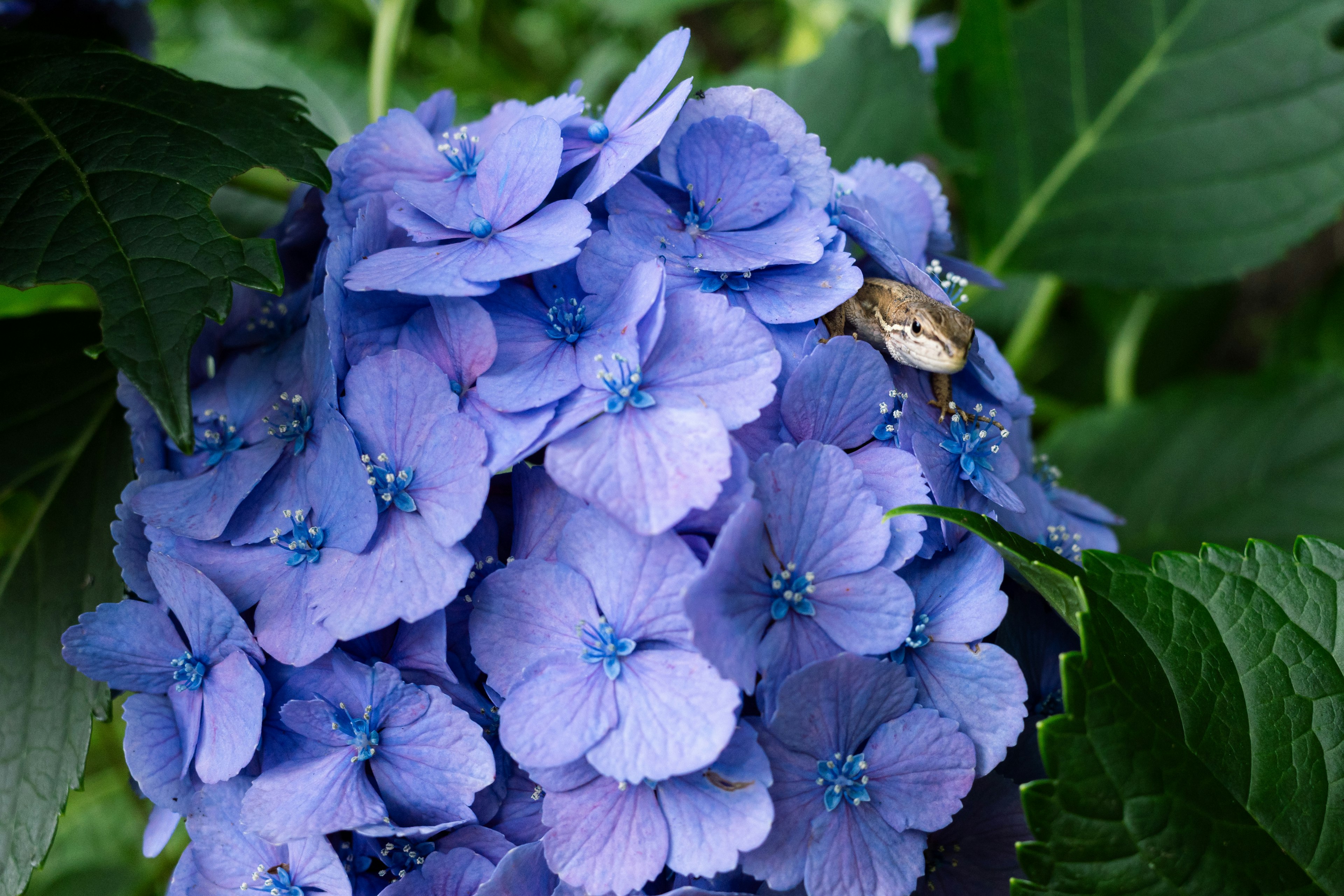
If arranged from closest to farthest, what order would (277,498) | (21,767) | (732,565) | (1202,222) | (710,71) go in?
(732,565), (277,498), (21,767), (1202,222), (710,71)

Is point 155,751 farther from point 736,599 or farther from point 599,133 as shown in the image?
point 599,133

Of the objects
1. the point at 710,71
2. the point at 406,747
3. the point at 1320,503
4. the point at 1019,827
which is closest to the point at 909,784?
the point at 1019,827

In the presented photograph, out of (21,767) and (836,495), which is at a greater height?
(836,495)

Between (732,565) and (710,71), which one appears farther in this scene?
(710,71)

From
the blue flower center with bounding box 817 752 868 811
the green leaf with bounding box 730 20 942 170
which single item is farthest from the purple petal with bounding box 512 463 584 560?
the green leaf with bounding box 730 20 942 170

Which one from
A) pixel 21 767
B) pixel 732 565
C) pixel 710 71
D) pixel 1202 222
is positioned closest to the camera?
pixel 732 565

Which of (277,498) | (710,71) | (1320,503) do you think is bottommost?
(1320,503)

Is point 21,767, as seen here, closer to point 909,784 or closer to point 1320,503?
point 909,784
